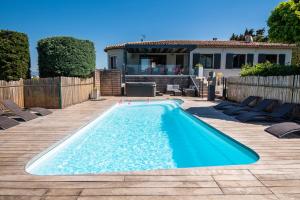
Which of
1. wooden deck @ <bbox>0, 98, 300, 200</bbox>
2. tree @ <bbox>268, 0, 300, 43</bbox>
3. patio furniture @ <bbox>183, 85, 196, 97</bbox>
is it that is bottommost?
wooden deck @ <bbox>0, 98, 300, 200</bbox>

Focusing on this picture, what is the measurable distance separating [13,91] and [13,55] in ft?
5.18

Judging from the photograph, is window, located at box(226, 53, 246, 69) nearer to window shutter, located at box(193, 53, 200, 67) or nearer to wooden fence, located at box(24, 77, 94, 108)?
window shutter, located at box(193, 53, 200, 67)

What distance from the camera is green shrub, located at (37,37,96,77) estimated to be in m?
11.9

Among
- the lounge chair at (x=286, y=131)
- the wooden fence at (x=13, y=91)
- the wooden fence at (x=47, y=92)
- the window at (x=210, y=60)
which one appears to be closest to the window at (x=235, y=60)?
the window at (x=210, y=60)

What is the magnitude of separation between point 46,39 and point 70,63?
5.22ft

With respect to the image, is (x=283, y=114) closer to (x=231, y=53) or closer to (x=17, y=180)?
(x=17, y=180)

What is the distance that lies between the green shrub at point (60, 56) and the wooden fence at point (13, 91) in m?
1.77

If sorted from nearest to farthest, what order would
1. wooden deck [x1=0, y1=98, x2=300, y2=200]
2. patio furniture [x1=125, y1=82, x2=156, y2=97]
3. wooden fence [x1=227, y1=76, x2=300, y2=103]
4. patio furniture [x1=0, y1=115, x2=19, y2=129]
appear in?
wooden deck [x1=0, y1=98, x2=300, y2=200]
patio furniture [x1=0, y1=115, x2=19, y2=129]
wooden fence [x1=227, y1=76, x2=300, y2=103]
patio furniture [x1=125, y1=82, x2=156, y2=97]

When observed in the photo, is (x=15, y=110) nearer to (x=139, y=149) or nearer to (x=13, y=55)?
(x=13, y=55)

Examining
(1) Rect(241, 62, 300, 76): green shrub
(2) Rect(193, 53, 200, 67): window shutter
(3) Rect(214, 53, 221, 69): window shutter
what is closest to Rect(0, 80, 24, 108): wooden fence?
Answer: (1) Rect(241, 62, 300, 76): green shrub

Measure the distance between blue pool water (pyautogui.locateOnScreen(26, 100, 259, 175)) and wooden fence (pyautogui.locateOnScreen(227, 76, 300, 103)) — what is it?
3501mm

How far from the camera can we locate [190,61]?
74.9 feet

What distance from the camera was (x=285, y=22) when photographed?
12.8m

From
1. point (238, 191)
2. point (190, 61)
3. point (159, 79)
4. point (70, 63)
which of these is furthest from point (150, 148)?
point (190, 61)
